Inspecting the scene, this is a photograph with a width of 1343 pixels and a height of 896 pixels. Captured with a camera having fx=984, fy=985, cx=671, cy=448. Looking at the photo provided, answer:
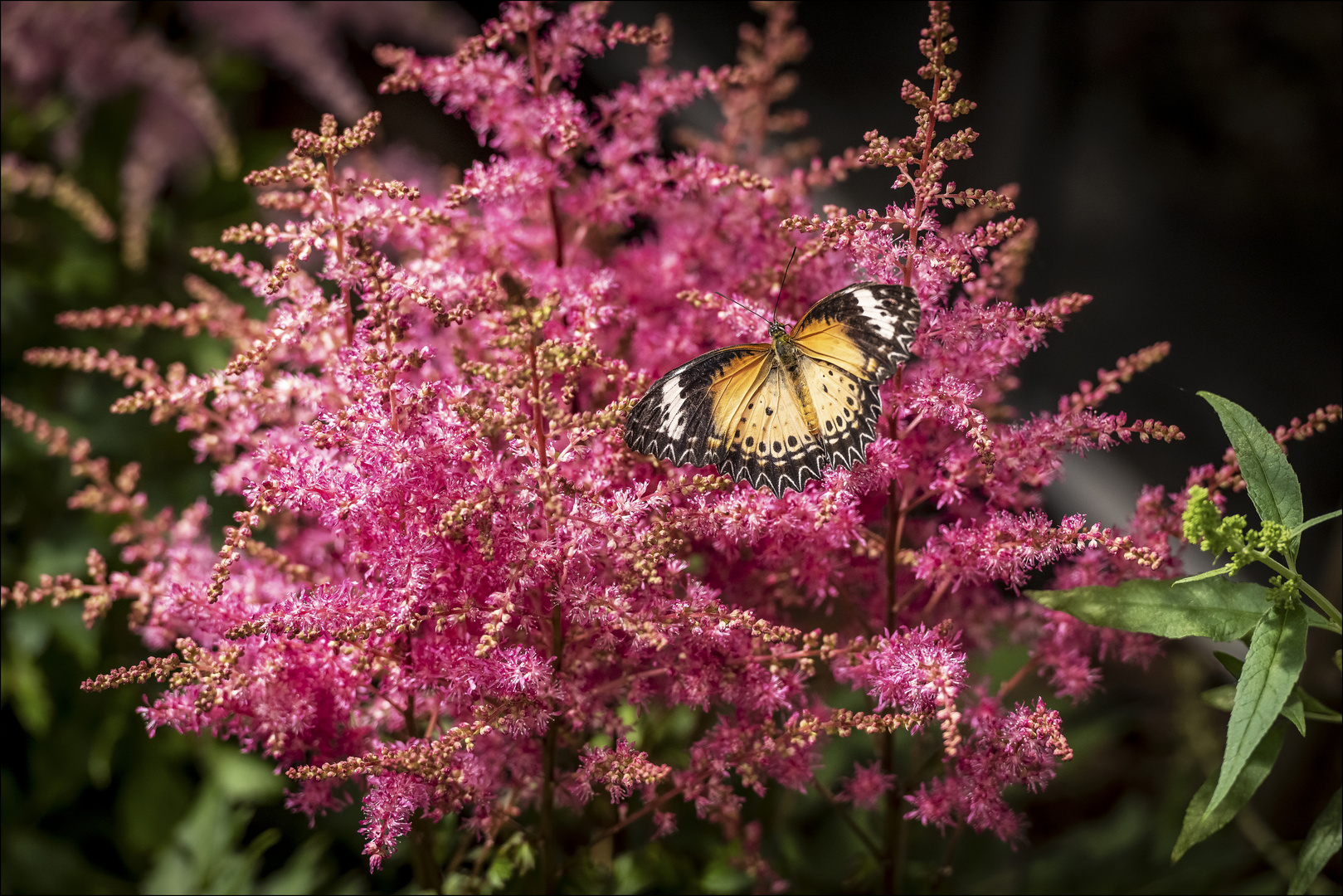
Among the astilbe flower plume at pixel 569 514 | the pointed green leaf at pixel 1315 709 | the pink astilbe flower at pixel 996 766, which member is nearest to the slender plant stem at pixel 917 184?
the astilbe flower plume at pixel 569 514

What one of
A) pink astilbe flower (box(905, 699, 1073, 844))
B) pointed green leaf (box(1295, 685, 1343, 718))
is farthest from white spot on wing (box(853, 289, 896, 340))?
pointed green leaf (box(1295, 685, 1343, 718))

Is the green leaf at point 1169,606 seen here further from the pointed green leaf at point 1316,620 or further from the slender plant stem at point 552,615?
the slender plant stem at point 552,615

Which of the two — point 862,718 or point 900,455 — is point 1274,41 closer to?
point 900,455

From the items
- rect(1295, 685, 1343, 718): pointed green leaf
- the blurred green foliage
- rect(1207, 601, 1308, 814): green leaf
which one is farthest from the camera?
the blurred green foliage

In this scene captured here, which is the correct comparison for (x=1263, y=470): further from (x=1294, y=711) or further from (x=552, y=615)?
(x=552, y=615)

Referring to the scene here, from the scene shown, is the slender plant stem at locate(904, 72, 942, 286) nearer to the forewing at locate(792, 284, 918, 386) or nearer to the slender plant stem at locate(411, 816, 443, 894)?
the forewing at locate(792, 284, 918, 386)
